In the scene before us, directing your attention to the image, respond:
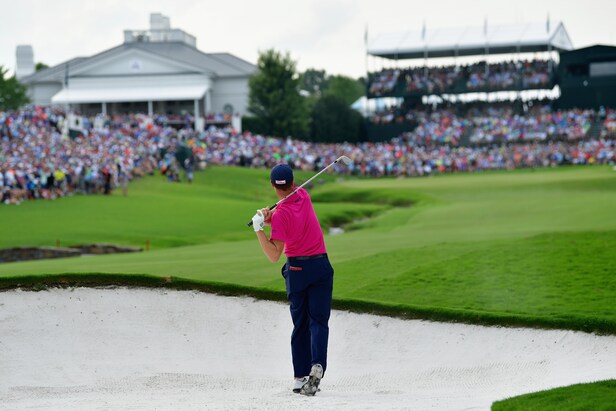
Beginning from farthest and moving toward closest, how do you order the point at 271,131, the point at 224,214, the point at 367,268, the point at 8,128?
the point at 271,131 < the point at 8,128 < the point at 224,214 < the point at 367,268

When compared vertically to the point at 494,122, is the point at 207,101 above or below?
above

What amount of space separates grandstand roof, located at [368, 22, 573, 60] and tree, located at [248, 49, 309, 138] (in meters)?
6.71

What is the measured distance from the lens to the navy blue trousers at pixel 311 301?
9.84 metres

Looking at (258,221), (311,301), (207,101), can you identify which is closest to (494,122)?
(207,101)

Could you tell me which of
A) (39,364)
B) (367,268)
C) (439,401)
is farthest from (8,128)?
(439,401)

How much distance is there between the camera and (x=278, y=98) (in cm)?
8156

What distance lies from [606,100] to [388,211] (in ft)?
122

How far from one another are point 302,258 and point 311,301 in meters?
0.42

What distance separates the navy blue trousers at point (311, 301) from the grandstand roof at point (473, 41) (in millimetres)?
72106

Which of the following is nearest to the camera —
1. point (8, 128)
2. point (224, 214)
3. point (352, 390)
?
point (352, 390)

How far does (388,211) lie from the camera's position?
41.8 m

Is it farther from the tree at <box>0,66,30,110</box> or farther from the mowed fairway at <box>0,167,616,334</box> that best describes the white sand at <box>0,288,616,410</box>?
the tree at <box>0,66,30,110</box>

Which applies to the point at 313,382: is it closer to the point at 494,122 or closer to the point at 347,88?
the point at 494,122

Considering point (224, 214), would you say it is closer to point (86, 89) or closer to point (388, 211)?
point (388, 211)
